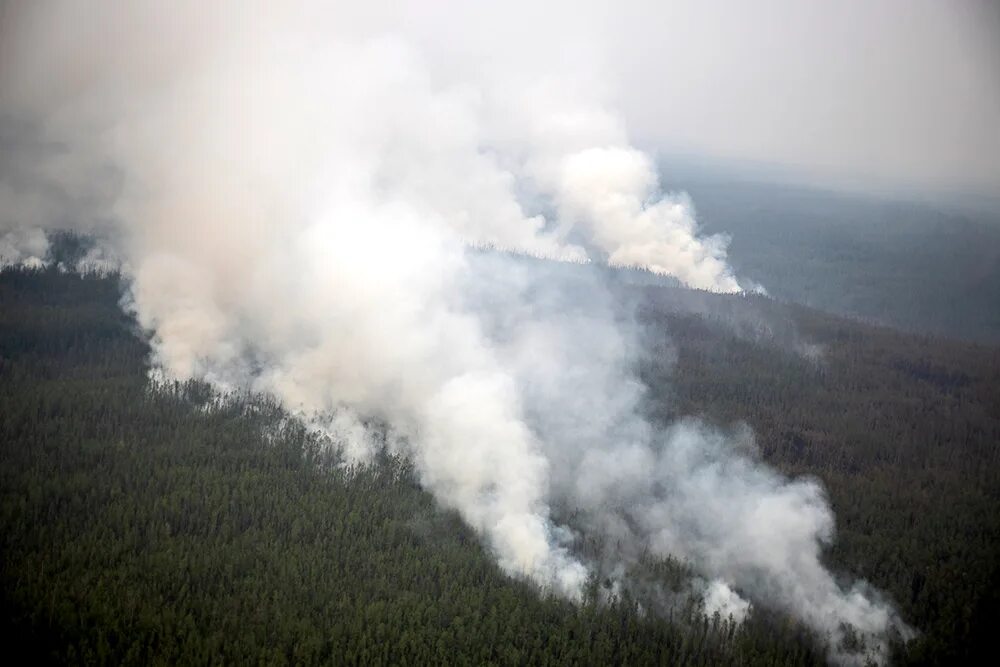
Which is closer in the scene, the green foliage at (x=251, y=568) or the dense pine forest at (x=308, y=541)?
the green foliage at (x=251, y=568)

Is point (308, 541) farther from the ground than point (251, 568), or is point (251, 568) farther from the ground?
point (308, 541)

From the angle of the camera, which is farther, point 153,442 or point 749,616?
point 153,442

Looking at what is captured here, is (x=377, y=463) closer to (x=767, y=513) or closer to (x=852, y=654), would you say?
(x=767, y=513)

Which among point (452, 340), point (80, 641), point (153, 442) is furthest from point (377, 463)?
point (80, 641)

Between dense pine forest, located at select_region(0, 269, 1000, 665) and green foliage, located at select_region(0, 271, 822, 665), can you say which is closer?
green foliage, located at select_region(0, 271, 822, 665)

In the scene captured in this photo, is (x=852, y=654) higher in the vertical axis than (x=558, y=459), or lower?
lower

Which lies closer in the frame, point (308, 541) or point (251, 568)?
point (251, 568)

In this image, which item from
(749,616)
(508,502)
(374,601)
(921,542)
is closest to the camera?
(374,601)

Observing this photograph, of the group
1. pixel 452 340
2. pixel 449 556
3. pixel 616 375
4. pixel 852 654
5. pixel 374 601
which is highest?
pixel 616 375
